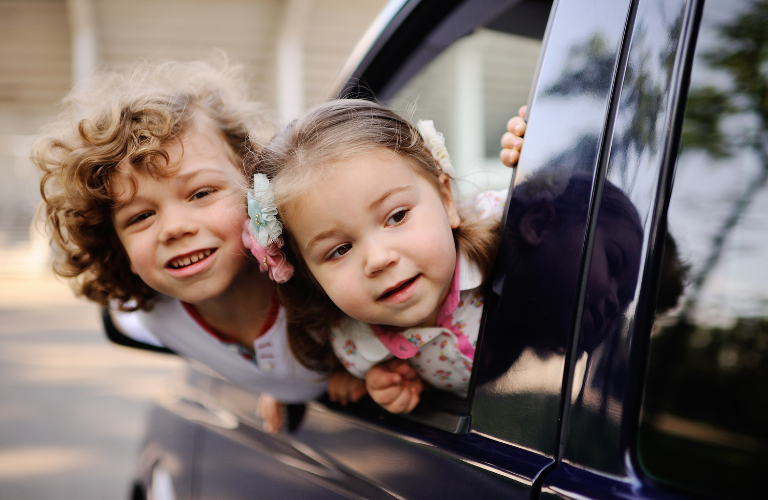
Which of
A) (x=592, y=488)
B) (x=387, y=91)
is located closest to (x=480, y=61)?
(x=387, y=91)

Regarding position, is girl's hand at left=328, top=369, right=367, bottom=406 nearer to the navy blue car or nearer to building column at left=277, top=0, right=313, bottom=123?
the navy blue car

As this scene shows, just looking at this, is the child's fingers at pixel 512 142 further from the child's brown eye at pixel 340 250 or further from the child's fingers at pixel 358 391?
the child's fingers at pixel 358 391

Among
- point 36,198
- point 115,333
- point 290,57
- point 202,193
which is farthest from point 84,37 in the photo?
point 202,193

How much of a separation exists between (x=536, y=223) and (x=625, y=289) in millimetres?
200

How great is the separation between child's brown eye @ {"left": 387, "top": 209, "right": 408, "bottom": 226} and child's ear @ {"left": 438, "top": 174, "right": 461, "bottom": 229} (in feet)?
0.45

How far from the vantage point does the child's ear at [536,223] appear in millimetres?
946

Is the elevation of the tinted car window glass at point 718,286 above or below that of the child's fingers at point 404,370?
above

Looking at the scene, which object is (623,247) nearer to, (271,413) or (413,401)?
(413,401)

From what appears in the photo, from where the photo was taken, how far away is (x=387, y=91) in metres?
1.74

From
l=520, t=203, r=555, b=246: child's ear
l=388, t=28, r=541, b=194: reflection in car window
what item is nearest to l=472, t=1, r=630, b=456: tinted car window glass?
l=520, t=203, r=555, b=246: child's ear

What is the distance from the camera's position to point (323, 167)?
44.4 inches

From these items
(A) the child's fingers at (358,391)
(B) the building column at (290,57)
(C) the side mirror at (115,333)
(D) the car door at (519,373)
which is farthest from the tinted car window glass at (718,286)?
(B) the building column at (290,57)

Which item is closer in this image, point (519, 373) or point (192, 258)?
point (519, 373)

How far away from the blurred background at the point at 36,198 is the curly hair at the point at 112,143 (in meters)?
2.49
